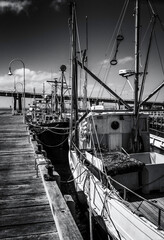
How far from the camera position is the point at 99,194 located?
8062 millimetres

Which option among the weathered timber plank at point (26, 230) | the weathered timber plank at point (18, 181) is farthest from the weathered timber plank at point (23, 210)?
the weathered timber plank at point (18, 181)

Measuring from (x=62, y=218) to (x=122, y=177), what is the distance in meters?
5.05

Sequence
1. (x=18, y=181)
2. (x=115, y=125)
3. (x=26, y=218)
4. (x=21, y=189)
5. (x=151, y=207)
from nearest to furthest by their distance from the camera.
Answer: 1. (x=26, y=218)
2. (x=21, y=189)
3. (x=18, y=181)
4. (x=151, y=207)
5. (x=115, y=125)

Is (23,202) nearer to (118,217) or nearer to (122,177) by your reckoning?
(118,217)

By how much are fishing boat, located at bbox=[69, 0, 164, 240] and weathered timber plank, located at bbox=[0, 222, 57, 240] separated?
3.09 feet

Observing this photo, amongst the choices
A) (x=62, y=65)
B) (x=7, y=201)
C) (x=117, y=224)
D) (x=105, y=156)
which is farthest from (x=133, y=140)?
(x=62, y=65)

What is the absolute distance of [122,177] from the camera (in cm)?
884

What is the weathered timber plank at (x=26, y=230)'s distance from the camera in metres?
4.34

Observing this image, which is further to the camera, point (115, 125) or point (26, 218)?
point (115, 125)

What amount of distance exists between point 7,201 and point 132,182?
5108mm

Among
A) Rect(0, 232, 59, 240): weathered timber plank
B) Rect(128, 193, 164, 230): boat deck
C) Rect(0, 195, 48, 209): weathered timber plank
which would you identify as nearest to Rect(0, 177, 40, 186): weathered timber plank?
Rect(0, 195, 48, 209): weathered timber plank

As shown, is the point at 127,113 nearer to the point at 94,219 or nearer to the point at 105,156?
the point at 105,156

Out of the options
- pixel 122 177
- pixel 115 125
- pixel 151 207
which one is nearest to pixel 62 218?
pixel 151 207

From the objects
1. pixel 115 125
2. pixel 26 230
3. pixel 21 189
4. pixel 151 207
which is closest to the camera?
pixel 26 230
